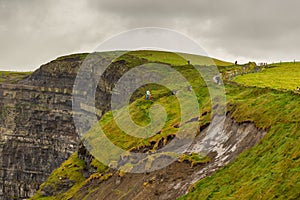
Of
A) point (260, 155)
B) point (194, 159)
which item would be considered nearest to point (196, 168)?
point (194, 159)

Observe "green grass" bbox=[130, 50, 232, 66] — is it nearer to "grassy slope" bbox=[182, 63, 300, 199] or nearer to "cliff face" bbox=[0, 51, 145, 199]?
"cliff face" bbox=[0, 51, 145, 199]

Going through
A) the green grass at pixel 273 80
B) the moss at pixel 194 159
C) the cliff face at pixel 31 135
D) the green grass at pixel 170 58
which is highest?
the green grass at pixel 170 58

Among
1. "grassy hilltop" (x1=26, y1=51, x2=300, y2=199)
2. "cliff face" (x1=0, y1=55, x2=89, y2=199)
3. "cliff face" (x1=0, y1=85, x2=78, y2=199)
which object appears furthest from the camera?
"cliff face" (x1=0, y1=85, x2=78, y2=199)

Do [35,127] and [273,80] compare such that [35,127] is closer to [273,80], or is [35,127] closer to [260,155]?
[273,80]

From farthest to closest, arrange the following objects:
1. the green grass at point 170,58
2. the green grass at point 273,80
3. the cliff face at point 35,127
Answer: the cliff face at point 35,127, the green grass at point 170,58, the green grass at point 273,80

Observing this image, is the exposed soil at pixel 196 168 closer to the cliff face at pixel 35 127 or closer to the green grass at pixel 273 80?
the green grass at pixel 273 80

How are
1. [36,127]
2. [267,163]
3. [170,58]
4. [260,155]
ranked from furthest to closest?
[36,127], [170,58], [260,155], [267,163]

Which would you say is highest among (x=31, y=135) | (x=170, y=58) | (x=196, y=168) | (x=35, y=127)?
(x=170, y=58)

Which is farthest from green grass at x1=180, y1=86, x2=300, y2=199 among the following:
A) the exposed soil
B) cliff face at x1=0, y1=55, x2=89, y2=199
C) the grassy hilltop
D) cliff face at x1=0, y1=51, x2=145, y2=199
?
cliff face at x1=0, y1=55, x2=89, y2=199

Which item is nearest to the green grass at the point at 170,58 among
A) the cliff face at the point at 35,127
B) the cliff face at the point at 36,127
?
the cliff face at the point at 36,127

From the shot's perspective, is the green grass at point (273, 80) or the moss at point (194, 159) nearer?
the moss at point (194, 159)

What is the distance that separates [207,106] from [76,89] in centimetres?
13475

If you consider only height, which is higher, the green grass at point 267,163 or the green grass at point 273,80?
the green grass at point 273,80

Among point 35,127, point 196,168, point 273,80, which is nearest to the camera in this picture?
point 196,168
